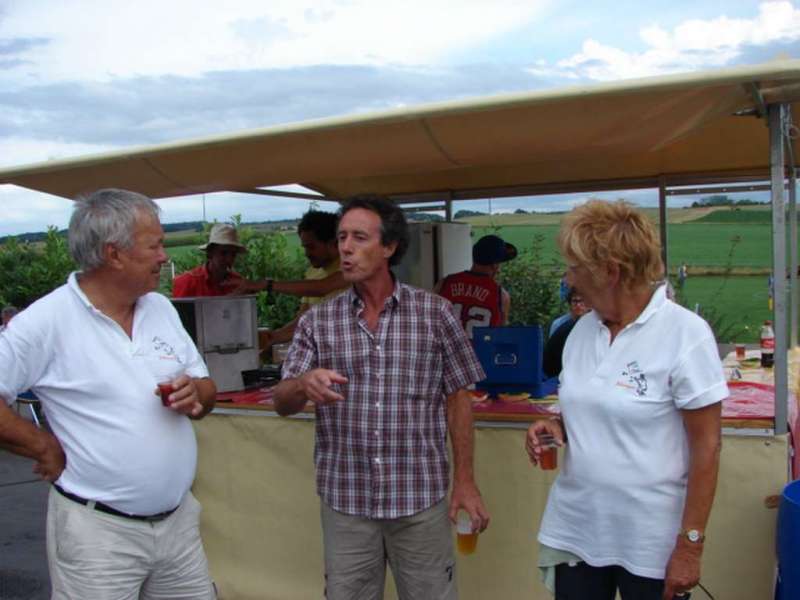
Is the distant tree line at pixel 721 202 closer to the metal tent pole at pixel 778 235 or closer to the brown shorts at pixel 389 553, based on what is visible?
the metal tent pole at pixel 778 235

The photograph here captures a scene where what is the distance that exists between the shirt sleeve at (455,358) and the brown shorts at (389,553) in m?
0.40

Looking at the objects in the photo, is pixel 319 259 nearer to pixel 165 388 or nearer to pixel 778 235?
pixel 165 388

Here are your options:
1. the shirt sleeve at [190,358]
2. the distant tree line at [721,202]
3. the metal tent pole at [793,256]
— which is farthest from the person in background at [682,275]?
the shirt sleeve at [190,358]

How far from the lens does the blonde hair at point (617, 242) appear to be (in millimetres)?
1886

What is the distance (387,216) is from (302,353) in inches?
20.9

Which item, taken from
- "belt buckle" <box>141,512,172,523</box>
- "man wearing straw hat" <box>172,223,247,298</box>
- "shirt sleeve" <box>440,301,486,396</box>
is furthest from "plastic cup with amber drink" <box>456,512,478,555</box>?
"man wearing straw hat" <box>172,223,247,298</box>

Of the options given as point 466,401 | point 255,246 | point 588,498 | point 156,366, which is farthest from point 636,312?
point 255,246

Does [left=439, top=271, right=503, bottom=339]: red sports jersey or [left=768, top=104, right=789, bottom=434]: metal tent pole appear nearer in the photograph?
[left=768, top=104, right=789, bottom=434]: metal tent pole

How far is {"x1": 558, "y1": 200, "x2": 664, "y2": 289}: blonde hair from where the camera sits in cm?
189

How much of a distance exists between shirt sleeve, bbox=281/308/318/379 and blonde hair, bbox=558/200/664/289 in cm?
91

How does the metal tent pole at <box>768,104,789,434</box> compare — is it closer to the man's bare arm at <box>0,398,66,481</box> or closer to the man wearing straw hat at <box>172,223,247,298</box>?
the man's bare arm at <box>0,398,66,481</box>

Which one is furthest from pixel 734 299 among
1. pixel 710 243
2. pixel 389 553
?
pixel 389 553

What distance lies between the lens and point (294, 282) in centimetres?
402

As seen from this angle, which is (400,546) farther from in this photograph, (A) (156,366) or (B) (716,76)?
(B) (716,76)
